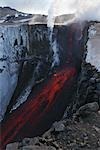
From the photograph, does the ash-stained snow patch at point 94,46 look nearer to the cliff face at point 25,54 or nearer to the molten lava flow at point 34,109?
the molten lava flow at point 34,109

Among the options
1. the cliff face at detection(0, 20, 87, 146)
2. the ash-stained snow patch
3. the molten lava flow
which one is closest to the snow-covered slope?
the cliff face at detection(0, 20, 87, 146)

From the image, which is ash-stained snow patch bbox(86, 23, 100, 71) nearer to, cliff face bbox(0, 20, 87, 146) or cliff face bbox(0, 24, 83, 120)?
cliff face bbox(0, 20, 87, 146)

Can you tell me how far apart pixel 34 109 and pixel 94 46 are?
217 inches

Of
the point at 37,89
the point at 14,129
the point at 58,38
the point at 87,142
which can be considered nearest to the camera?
the point at 87,142

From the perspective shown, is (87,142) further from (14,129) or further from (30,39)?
(30,39)

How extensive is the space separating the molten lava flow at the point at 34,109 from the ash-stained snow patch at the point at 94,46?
103 inches

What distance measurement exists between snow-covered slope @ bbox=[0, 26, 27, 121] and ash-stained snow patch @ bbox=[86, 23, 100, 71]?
284 inches

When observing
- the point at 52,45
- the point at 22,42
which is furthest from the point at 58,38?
the point at 22,42

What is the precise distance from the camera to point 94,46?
22.9m

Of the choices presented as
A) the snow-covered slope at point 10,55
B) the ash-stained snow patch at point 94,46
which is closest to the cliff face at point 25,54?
the snow-covered slope at point 10,55

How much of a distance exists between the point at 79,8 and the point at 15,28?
6170mm

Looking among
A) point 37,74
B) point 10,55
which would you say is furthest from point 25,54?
point 37,74

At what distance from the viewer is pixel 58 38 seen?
30750mm

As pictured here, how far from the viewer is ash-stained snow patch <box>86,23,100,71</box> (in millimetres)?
20244
